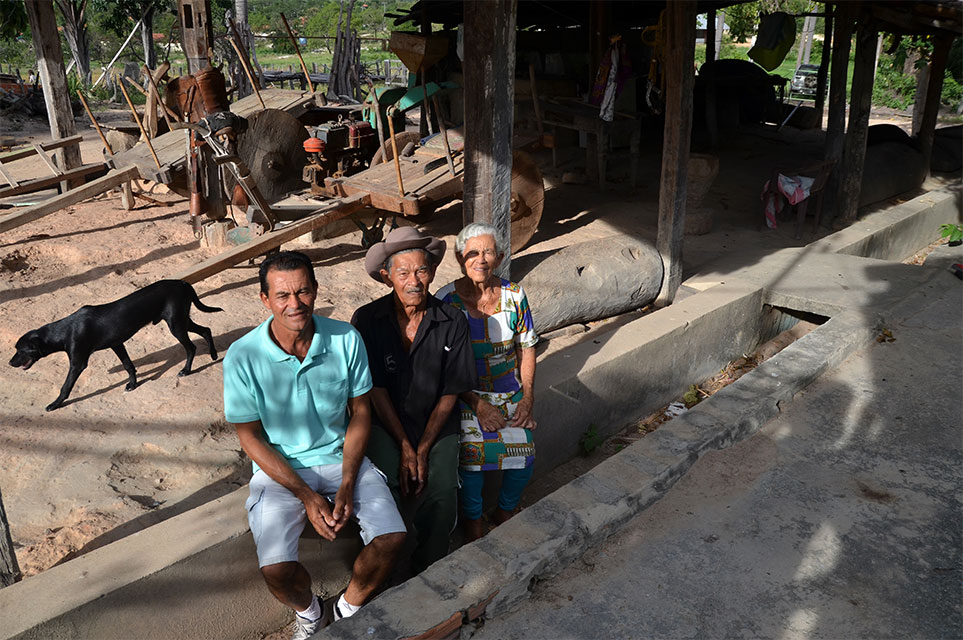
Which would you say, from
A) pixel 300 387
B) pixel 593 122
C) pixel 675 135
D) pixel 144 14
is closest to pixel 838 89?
pixel 593 122

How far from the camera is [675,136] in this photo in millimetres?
5590

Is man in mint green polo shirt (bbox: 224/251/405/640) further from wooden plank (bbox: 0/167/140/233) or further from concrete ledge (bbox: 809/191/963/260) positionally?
concrete ledge (bbox: 809/191/963/260)

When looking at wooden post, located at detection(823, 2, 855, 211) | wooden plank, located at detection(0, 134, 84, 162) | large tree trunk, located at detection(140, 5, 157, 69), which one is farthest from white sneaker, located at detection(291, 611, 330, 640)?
large tree trunk, located at detection(140, 5, 157, 69)

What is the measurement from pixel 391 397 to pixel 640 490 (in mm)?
1078

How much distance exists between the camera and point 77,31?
20938mm

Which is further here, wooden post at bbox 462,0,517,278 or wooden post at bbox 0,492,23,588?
wooden post at bbox 462,0,517,278

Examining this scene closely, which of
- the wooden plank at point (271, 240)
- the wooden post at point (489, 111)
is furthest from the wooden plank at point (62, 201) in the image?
the wooden post at point (489, 111)

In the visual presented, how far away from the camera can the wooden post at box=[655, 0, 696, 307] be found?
518cm

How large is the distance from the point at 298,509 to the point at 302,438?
26 cm

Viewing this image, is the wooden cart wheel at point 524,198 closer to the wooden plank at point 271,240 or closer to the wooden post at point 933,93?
the wooden plank at point 271,240

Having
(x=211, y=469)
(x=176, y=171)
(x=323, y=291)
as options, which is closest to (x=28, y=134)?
(x=176, y=171)

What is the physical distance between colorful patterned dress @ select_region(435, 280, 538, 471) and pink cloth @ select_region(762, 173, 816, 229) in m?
5.44

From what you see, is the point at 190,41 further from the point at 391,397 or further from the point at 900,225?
the point at 900,225

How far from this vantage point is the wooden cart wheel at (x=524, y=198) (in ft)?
22.8
